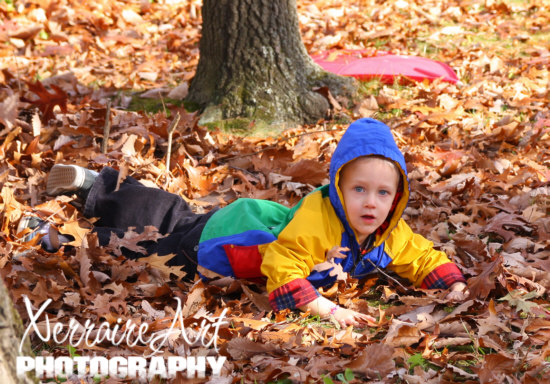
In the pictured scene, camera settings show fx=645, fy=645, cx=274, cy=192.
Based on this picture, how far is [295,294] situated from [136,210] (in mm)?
1310

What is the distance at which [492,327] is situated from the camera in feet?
9.82

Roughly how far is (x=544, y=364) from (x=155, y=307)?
1869 mm

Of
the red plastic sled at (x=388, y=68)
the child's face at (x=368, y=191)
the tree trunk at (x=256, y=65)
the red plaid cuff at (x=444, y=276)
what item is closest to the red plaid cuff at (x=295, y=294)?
the child's face at (x=368, y=191)

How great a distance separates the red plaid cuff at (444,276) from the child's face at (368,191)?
460 mm

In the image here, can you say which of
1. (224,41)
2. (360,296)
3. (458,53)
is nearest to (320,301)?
(360,296)

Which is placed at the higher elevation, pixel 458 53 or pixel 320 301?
pixel 458 53

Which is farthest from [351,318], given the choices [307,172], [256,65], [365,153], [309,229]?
[256,65]

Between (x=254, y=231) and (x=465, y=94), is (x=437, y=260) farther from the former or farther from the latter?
(x=465, y=94)

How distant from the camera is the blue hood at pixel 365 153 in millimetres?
3316

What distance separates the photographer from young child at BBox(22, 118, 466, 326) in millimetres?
3330

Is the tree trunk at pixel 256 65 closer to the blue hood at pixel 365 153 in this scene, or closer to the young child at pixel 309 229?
the young child at pixel 309 229

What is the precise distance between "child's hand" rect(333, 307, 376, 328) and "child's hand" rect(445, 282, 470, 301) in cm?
45

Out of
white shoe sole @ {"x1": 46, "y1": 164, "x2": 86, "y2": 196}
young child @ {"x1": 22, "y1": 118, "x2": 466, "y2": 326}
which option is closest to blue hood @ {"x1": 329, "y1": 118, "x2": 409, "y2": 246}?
young child @ {"x1": 22, "y1": 118, "x2": 466, "y2": 326}

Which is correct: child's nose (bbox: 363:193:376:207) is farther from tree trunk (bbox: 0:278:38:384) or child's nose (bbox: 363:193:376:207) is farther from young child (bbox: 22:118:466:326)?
tree trunk (bbox: 0:278:38:384)
